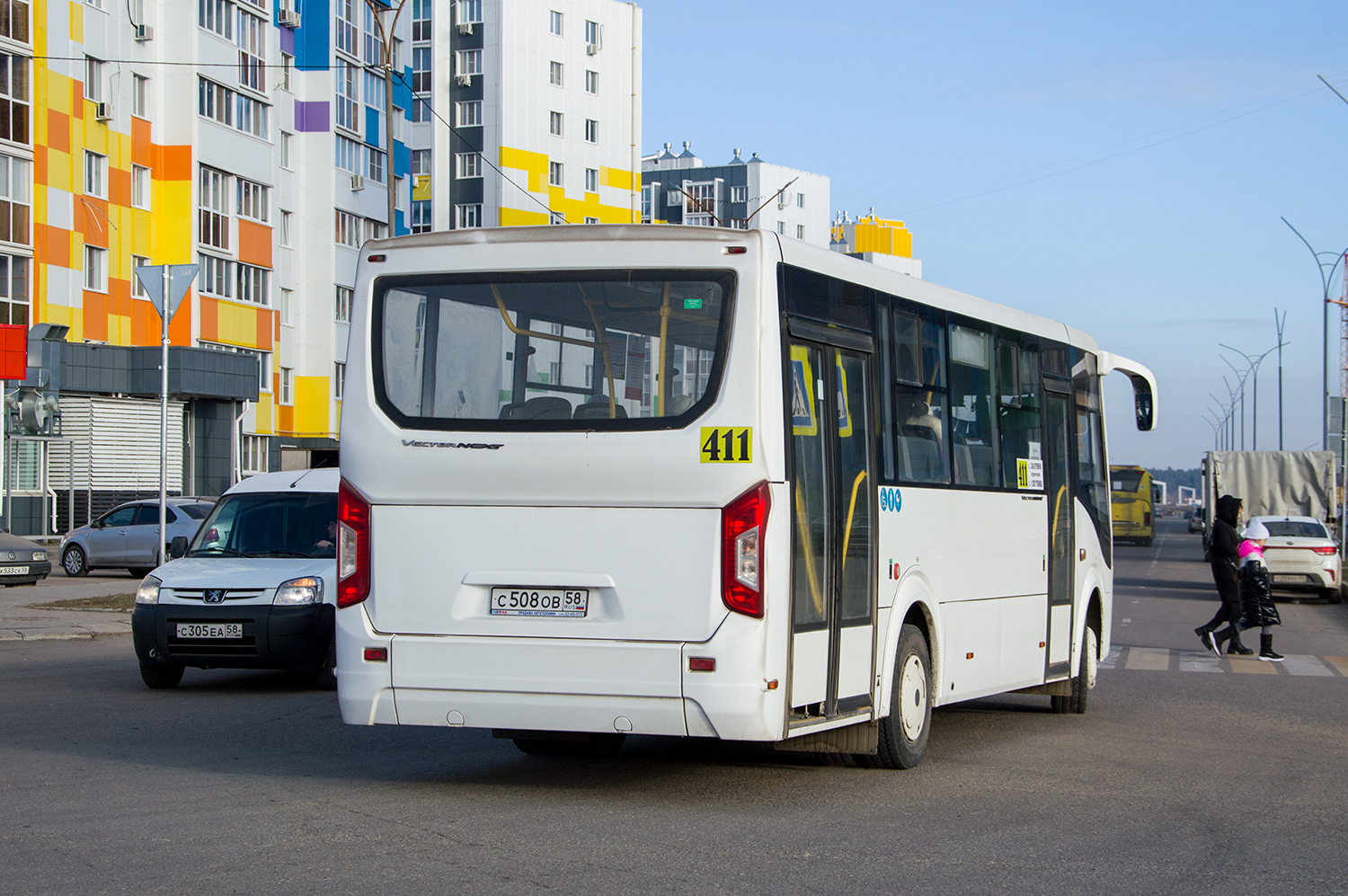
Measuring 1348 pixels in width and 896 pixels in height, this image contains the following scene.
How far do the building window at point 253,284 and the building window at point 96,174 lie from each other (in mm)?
7425

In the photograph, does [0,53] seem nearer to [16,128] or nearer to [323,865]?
[16,128]

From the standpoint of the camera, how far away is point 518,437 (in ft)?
25.3

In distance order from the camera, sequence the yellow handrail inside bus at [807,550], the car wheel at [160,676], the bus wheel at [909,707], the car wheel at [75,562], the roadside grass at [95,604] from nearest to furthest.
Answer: the yellow handrail inside bus at [807,550], the bus wheel at [909,707], the car wheel at [160,676], the roadside grass at [95,604], the car wheel at [75,562]

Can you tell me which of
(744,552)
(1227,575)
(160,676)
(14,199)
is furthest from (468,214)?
(744,552)

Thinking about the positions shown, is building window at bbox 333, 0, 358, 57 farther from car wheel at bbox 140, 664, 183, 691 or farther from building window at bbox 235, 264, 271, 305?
car wheel at bbox 140, 664, 183, 691

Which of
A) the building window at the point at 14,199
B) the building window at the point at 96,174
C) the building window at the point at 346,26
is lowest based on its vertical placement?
the building window at the point at 14,199

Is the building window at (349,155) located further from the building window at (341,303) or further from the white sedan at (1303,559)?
the white sedan at (1303,559)

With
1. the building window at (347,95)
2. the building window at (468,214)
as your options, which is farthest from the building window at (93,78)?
the building window at (468,214)

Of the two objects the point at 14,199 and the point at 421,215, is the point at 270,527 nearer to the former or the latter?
the point at 14,199

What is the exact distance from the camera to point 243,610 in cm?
1263

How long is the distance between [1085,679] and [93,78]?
40.0m

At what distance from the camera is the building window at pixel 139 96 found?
4712cm

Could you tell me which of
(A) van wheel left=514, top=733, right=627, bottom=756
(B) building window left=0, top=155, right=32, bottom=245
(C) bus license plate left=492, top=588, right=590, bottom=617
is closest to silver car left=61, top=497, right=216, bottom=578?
(B) building window left=0, top=155, right=32, bottom=245

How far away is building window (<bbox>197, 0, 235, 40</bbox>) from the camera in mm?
49719
